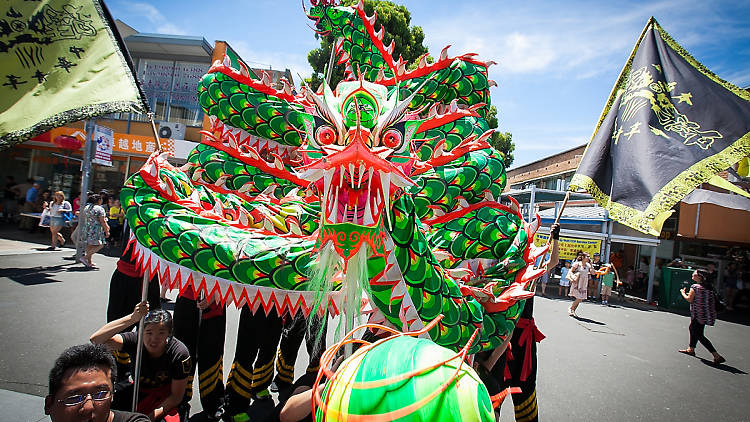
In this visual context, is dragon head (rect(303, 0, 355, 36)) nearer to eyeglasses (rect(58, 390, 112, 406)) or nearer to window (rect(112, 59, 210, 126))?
eyeglasses (rect(58, 390, 112, 406))

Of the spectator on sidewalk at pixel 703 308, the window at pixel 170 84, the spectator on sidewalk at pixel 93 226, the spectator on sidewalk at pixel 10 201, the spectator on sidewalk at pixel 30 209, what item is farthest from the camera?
the window at pixel 170 84

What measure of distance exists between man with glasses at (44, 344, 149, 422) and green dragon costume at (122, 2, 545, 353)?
1.86 feet

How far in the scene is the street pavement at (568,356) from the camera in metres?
3.48

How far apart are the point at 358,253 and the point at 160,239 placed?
1.06 meters

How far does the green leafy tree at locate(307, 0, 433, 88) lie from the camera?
430 inches

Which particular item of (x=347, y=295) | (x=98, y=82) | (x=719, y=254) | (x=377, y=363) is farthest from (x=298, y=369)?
(x=719, y=254)

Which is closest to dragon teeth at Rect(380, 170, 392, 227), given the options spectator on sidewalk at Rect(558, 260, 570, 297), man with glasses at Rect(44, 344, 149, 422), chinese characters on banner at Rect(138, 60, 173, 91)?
man with glasses at Rect(44, 344, 149, 422)

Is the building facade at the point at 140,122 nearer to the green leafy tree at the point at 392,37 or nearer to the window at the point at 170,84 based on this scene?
the window at the point at 170,84

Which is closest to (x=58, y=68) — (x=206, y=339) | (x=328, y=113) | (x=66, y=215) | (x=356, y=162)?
(x=328, y=113)

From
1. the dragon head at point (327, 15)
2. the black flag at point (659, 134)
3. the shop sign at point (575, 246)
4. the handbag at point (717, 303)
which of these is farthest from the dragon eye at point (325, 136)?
the shop sign at point (575, 246)

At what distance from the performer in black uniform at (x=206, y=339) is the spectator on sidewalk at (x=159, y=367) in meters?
0.40

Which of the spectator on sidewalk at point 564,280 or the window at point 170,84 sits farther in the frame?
the window at point 170,84

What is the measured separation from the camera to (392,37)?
36.0 ft

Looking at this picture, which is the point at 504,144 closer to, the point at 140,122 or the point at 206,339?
the point at 140,122
